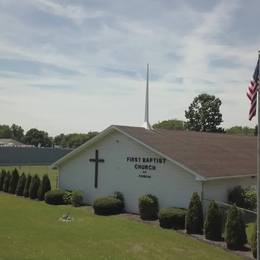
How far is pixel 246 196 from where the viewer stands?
2553 centimetres

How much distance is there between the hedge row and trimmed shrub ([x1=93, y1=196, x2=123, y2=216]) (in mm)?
6016

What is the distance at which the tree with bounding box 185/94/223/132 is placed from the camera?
248ft

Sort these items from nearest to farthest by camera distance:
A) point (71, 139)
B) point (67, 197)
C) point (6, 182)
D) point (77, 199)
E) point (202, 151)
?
point (202, 151) → point (77, 199) → point (67, 197) → point (6, 182) → point (71, 139)

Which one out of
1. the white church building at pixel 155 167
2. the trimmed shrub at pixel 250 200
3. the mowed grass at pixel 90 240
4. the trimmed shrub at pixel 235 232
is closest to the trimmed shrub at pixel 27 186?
the white church building at pixel 155 167

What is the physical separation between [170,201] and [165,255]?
24.9 ft

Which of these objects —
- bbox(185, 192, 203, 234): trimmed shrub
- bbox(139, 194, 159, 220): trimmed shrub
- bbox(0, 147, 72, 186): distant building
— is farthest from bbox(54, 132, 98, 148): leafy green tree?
bbox(185, 192, 203, 234): trimmed shrub

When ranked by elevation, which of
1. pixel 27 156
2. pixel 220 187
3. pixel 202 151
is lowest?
pixel 220 187

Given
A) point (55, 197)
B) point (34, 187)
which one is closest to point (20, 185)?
point (34, 187)

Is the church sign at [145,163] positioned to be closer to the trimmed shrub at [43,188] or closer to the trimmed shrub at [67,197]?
the trimmed shrub at [67,197]

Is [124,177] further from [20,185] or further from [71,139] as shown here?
[71,139]

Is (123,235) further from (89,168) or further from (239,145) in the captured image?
(239,145)

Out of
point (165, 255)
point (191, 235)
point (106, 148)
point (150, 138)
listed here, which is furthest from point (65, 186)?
point (165, 255)

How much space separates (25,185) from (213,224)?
16021 mm

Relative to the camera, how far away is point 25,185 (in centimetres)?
3250
